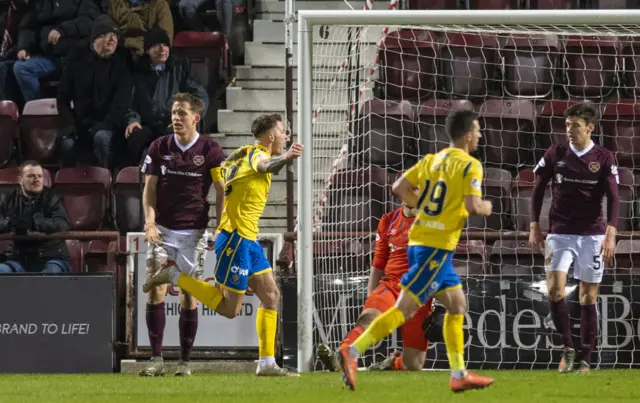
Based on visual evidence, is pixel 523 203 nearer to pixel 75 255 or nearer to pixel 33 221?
pixel 75 255

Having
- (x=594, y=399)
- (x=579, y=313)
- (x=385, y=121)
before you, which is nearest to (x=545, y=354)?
(x=579, y=313)

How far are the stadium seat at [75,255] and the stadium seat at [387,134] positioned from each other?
9.05ft

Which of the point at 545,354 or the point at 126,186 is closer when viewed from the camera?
the point at 545,354

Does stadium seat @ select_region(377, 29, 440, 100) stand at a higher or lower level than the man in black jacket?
higher

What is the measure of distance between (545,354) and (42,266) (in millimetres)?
4506

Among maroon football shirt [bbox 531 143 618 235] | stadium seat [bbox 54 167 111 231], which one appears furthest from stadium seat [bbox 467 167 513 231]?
stadium seat [bbox 54 167 111 231]

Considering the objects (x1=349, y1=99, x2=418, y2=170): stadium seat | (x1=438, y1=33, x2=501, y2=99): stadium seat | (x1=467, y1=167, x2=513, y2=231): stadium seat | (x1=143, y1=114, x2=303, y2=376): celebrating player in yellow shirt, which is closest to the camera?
(x1=143, y1=114, x2=303, y2=376): celebrating player in yellow shirt

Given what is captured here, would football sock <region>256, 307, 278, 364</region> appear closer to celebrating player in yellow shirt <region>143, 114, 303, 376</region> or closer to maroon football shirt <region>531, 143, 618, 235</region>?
celebrating player in yellow shirt <region>143, 114, 303, 376</region>

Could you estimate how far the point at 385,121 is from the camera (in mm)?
11211

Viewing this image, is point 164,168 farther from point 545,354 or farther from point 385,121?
point 545,354

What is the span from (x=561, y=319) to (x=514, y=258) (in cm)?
174

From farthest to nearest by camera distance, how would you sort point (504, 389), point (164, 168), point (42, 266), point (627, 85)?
point (627, 85)
point (42, 266)
point (164, 168)
point (504, 389)

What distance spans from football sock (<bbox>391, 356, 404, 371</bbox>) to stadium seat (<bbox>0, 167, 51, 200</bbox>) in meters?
4.08

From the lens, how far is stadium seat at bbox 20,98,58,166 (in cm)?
1243
